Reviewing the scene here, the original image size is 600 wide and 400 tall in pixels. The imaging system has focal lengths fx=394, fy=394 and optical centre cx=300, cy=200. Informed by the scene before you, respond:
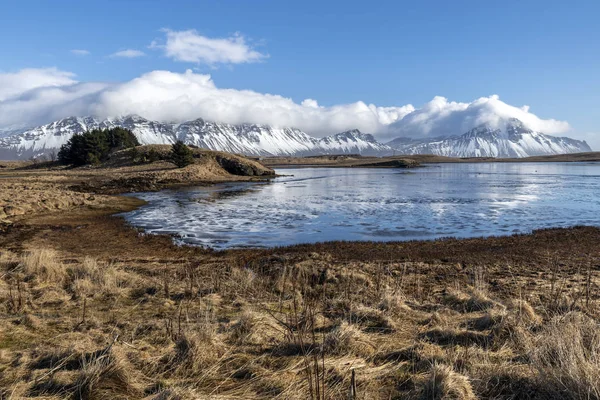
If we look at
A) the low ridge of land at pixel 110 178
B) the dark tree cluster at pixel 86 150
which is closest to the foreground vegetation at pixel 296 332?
the low ridge of land at pixel 110 178

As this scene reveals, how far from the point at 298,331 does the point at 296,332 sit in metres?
0.53

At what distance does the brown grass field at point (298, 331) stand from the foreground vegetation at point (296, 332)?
25 mm

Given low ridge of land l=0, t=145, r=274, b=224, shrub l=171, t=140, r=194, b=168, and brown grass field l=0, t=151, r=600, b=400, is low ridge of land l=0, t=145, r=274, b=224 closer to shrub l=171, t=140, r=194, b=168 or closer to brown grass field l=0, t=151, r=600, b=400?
shrub l=171, t=140, r=194, b=168

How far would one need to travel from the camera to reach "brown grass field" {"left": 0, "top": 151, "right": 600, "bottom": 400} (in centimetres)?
454

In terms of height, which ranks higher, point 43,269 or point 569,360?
point 569,360

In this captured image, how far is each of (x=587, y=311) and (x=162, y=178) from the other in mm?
55468

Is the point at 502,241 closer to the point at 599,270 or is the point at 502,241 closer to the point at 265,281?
the point at 599,270

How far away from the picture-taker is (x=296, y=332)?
6.37 meters

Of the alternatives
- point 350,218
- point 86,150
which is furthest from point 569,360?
point 86,150

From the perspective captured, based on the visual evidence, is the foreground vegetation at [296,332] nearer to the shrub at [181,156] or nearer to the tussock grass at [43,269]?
the tussock grass at [43,269]

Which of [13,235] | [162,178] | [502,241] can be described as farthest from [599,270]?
[162,178]

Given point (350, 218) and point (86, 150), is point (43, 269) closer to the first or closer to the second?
point (350, 218)

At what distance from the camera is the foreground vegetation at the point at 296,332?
4547 millimetres

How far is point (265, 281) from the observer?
1036 cm
